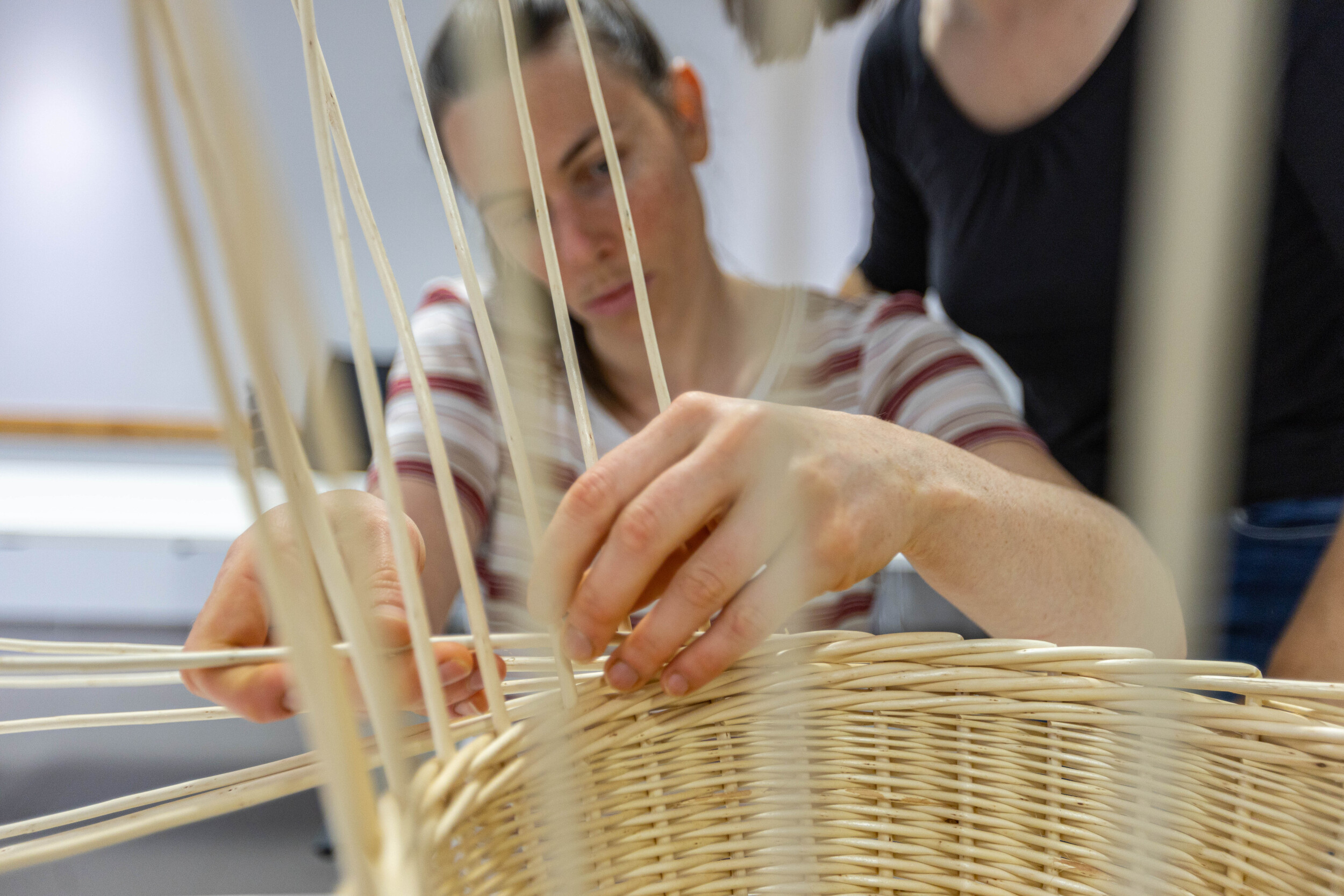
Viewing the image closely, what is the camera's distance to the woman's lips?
1.98 ft

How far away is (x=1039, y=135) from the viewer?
54cm

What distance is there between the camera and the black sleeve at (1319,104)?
15.7 inches

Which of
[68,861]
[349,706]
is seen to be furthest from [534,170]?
[68,861]

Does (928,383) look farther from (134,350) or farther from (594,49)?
(134,350)

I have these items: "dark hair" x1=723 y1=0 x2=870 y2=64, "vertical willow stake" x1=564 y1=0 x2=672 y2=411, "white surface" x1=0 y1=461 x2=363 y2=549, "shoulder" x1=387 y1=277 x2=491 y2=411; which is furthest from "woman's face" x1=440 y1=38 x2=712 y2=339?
Answer: "white surface" x1=0 y1=461 x2=363 y2=549

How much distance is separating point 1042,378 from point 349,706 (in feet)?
2.04

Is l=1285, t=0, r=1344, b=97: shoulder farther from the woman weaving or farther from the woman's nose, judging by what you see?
the woman's nose

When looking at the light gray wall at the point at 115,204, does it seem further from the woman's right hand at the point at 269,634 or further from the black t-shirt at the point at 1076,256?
the woman's right hand at the point at 269,634

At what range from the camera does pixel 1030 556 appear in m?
0.37

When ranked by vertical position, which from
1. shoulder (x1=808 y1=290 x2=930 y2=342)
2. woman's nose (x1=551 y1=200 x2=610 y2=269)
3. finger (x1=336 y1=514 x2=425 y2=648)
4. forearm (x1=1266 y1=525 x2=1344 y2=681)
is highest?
woman's nose (x1=551 y1=200 x2=610 y2=269)

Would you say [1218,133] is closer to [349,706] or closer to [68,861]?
[349,706]

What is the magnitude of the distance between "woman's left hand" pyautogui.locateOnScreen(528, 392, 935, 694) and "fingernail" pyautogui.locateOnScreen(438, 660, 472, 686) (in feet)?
0.12

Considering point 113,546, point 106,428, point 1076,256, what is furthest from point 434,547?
point 106,428

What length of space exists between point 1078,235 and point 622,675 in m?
0.45
